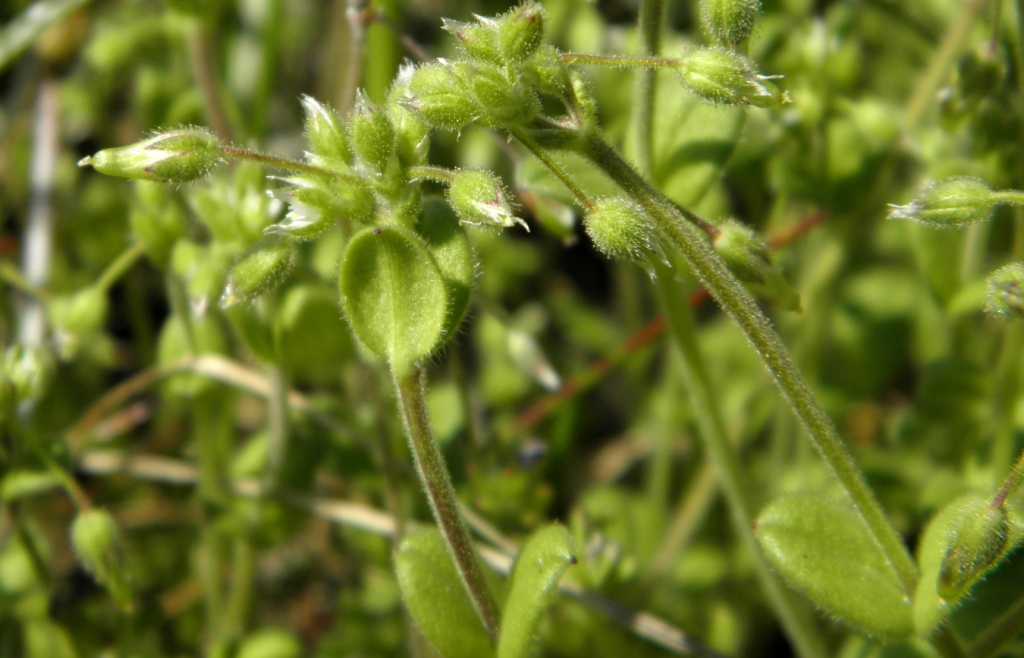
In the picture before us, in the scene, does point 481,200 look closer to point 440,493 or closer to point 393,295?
point 393,295

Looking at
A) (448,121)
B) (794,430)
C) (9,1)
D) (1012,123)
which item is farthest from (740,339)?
(9,1)

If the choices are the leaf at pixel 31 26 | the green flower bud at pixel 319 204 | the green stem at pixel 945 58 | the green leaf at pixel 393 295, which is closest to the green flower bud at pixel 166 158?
the green flower bud at pixel 319 204

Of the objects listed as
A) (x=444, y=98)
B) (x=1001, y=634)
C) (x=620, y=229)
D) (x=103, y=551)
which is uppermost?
(x=444, y=98)

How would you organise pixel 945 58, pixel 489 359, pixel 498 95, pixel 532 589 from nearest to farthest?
pixel 498 95
pixel 532 589
pixel 945 58
pixel 489 359

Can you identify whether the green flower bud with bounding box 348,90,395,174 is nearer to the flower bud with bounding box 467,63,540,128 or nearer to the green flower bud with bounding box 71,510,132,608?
the flower bud with bounding box 467,63,540,128

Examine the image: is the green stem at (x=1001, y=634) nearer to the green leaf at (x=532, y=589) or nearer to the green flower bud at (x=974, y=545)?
the green flower bud at (x=974, y=545)

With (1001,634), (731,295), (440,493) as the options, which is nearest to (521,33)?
(731,295)

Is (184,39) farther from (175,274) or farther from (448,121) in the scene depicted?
(448,121)
